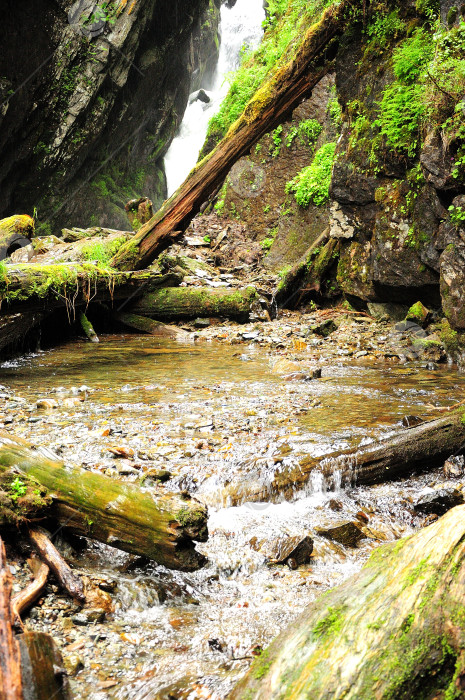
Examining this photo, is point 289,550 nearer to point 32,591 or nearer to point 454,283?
point 32,591

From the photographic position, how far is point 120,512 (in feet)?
9.27

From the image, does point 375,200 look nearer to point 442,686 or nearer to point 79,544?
point 79,544

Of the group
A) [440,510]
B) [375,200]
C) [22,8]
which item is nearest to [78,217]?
[22,8]

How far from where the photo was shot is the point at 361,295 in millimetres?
10383

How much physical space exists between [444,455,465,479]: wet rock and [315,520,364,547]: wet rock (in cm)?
126

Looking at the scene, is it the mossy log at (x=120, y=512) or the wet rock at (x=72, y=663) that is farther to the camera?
the mossy log at (x=120, y=512)

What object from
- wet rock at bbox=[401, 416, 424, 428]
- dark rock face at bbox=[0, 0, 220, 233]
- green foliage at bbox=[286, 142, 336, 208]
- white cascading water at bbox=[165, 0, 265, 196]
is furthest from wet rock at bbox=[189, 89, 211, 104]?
wet rock at bbox=[401, 416, 424, 428]

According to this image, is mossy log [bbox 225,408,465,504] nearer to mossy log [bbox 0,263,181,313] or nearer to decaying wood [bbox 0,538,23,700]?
decaying wood [bbox 0,538,23,700]

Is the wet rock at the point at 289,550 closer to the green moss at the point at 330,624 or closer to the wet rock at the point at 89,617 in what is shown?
the wet rock at the point at 89,617

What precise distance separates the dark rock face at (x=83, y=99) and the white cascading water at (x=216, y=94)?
17.0 ft

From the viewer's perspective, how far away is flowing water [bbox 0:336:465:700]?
2271 millimetres

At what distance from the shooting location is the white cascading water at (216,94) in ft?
106

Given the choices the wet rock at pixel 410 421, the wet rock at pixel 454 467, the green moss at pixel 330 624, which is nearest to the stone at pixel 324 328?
the wet rock at pixel 410 421

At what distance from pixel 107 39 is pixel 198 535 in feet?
65.7
